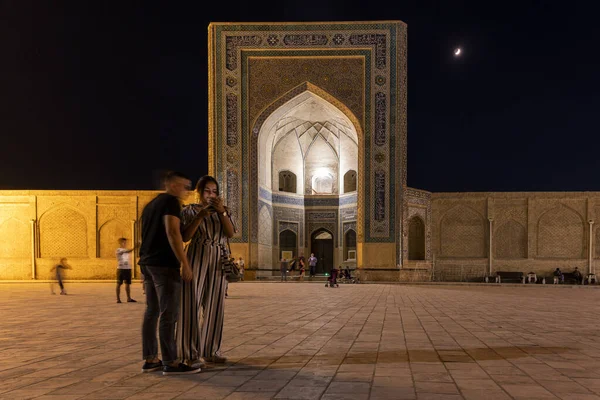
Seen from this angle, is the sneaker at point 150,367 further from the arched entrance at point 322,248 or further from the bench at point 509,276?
the arched entrance at point 322,248

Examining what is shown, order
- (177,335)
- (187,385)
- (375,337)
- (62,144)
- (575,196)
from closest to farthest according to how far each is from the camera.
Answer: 1. (187,385)
2. (177,335)
3. (375,337)
4. (575,196)
5. (62,144)

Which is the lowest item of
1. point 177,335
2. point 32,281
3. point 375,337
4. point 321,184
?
point 32,281

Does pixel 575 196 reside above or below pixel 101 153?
below

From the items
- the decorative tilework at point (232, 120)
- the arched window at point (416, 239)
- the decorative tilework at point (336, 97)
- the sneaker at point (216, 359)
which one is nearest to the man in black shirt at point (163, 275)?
the sneaker at point (216, 359)

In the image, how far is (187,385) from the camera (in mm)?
2902

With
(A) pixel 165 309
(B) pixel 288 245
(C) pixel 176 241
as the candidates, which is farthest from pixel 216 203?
(B) pixel 288 245

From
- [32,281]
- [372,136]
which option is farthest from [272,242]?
[32,281]

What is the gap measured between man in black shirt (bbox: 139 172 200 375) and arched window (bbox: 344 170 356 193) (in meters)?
20.5

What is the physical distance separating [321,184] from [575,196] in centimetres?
1053

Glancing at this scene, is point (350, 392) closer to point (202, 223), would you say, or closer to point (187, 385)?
point (187, 385)

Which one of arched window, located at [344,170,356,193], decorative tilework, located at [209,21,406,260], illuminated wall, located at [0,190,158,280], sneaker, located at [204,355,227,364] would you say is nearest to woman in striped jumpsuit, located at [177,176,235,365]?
sneaker, located at [204,355,227,364]

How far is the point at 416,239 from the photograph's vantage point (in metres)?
21.6

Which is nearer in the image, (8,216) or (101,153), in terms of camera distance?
(8,216)

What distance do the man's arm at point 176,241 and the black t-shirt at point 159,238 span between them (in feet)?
0.15
